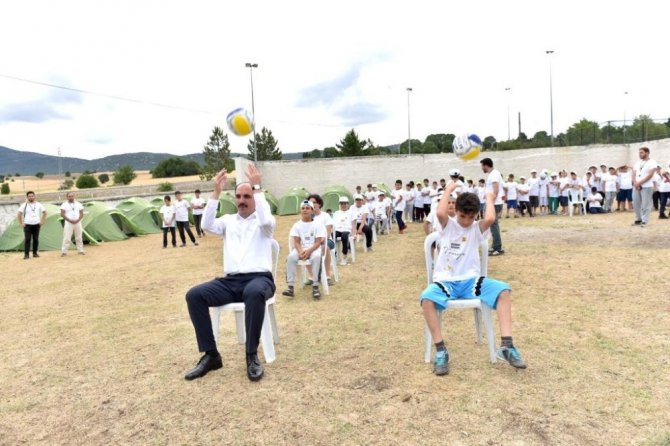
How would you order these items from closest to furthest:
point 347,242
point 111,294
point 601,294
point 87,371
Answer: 1. point 87,371
2. point 601,294
3. point 111,294
4. point 347,242

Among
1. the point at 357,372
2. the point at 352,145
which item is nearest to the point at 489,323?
the point at 357,372

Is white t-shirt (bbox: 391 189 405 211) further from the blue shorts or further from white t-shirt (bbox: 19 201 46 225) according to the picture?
the blue shorts

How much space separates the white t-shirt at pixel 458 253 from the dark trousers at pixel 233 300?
1.47 metres

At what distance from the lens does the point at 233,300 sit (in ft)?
13.0

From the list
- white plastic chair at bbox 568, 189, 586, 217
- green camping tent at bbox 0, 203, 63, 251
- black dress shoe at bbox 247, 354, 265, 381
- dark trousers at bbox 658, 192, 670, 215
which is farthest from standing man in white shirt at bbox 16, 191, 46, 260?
dark trousers at bbox 658, 192, 670, 215

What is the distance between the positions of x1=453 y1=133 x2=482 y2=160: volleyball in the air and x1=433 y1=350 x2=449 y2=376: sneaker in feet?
11.6

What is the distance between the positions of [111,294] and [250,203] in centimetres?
435

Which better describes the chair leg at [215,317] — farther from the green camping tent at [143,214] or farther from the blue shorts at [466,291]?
the green camping tent at [143,214]

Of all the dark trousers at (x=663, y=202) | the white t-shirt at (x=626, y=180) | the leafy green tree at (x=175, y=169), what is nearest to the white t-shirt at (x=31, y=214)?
the dark trousers at (x=663, y=202)

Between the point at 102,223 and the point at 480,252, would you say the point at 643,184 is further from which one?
the point at 102,223

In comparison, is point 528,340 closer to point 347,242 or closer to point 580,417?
point 580,417

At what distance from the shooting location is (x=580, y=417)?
9.49 ft

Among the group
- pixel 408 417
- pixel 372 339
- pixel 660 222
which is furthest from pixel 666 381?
pixel 660 222

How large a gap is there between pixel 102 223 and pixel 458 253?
47.1 feet
